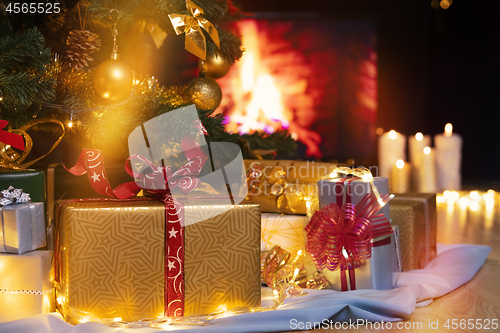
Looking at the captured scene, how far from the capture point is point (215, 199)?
0.66 metres

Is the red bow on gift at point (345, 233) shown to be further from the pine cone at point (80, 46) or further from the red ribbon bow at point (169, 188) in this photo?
the pine cone at point (80, 46)

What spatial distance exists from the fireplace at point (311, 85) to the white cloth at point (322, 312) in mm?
1674

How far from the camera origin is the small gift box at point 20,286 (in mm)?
618

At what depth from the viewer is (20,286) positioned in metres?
0.62

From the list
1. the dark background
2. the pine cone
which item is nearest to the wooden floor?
the pine cone

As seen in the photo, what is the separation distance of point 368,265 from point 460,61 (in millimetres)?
2000

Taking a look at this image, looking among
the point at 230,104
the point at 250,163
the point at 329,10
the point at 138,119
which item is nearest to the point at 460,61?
the point at 329,10

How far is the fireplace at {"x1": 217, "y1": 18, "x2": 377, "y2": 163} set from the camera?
2.43 meters

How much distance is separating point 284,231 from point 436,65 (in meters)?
2.02

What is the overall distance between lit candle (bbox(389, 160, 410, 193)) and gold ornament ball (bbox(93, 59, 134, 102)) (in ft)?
5.06

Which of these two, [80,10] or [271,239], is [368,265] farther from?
[80,10]

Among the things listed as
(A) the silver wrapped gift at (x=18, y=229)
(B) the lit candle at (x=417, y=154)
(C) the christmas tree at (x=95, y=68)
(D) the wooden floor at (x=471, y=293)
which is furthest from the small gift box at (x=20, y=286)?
(B) the lit candle at (x=417, y=154)

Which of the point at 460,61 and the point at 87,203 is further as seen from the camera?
the point at 460,61

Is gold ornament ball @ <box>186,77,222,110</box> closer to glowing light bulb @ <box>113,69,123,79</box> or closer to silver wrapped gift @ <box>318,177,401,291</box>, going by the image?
glowing light bulb @ <box>113,69,123,79</box>
